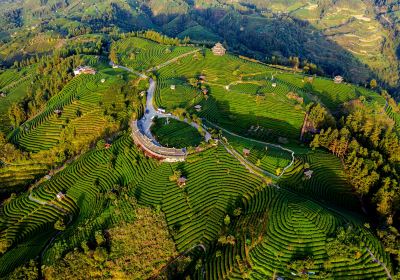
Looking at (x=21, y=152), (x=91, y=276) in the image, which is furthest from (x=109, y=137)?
(x=91, y=276)

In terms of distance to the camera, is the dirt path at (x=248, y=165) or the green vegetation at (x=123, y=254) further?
the dirt path at (x=248, y=165)

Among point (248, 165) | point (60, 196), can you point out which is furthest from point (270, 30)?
point (60, 196)

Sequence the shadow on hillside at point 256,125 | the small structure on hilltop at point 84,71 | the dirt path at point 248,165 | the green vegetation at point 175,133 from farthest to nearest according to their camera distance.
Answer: the small structure on hilltop at point 84,71 → the shadow on hillside at point 256,125 → the green vegetation at point 175,133 → the dirt path at point 248,165

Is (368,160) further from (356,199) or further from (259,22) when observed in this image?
(259,22)

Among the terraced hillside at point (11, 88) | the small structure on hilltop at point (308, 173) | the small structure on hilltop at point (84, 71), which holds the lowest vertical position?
the terraced hillside at point (11, 88)

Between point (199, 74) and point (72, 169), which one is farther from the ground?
point (199, 74)

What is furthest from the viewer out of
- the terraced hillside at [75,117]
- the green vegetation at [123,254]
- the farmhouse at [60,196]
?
the terraced hillside at [75,117]

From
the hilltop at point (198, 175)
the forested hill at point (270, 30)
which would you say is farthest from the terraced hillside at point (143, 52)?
the forested hill at point (270, 30)

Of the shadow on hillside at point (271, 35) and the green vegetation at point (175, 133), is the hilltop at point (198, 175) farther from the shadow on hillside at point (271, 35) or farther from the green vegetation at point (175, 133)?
the shadow on hillside at point (271, 35)
